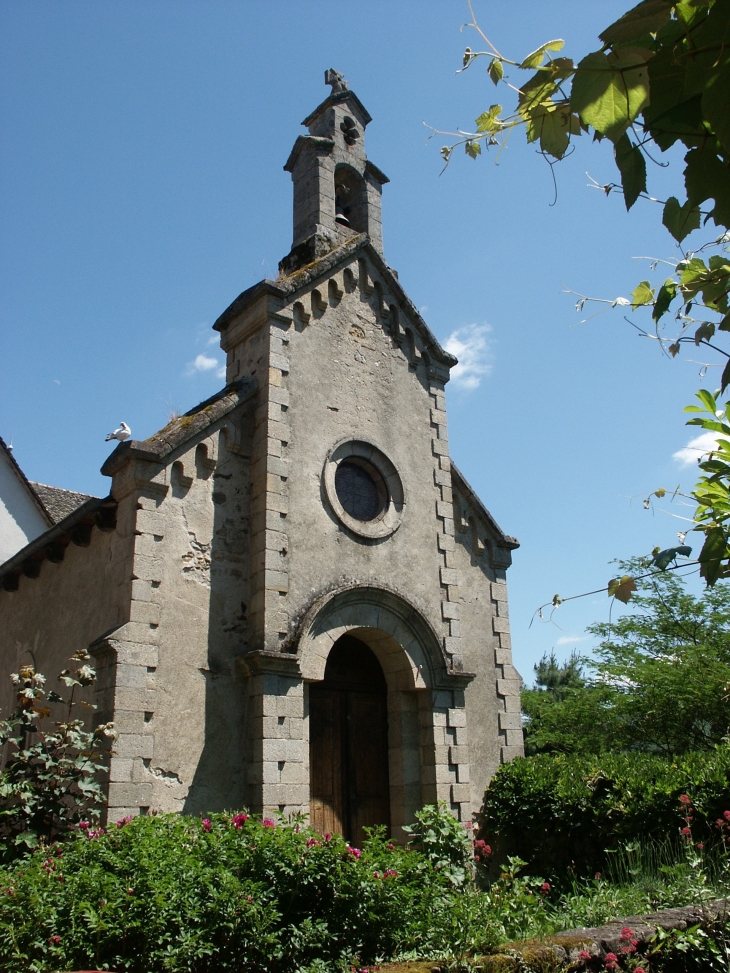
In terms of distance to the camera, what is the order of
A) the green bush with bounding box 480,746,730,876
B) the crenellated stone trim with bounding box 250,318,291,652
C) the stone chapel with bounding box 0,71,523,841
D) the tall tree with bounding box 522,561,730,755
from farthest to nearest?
the tall tree with bounding box 522,561,730,755 → the crenellated stone trim with bounding box 250,318,291,652 → the green bush with bounding box 480,746,730,876 → the stone chapel with bounding box 0,71,523,841

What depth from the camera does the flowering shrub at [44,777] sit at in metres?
7.12

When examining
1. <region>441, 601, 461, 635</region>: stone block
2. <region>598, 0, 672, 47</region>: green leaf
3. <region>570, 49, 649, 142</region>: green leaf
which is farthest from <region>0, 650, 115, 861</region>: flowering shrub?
<region>598, 0, 672, 47</region>: green leaf

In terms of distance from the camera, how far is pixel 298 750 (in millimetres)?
8836

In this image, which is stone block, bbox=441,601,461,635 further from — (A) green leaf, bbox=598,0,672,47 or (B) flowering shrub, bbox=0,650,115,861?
(A) green leaf, bbox=598,0,672,47

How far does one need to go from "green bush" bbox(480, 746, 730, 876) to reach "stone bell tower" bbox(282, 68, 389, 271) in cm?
784

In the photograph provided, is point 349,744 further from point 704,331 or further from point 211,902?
point 704,331

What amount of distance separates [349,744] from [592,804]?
3032mm

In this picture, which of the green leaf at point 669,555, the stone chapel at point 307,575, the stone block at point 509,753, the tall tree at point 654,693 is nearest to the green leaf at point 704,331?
the green leaf at point 669,555

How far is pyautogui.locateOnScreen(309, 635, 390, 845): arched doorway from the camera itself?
9.84 meters

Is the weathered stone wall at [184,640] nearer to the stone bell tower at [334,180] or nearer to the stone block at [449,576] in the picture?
the stone block at [449,576]

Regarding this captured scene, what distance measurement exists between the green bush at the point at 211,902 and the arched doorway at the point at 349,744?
3395 mm

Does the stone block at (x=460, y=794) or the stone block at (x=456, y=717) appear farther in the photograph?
the stone block at (x=456, y=717)

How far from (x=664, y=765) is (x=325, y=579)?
4.61 meters

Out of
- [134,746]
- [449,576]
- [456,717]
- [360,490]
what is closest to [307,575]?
[360,490]
